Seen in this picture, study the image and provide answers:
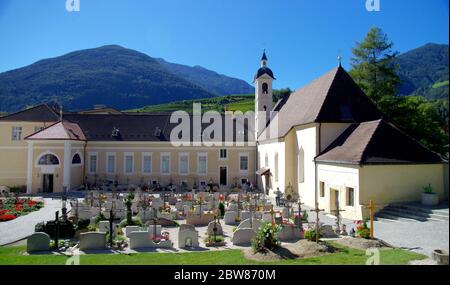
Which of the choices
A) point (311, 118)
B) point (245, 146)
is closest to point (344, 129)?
point (311, 118)

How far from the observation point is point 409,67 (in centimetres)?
10056

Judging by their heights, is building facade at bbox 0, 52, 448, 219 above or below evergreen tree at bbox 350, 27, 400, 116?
below

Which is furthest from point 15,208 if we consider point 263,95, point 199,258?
point 263,95

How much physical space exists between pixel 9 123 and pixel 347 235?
37693 mm

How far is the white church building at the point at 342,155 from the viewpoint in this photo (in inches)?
743

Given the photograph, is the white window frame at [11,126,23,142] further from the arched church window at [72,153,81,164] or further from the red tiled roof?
the arched church window at [72,153,81,164]

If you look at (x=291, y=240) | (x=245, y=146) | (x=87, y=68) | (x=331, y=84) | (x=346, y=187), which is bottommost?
(x=291, y=240)

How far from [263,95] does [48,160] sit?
80.0 ft

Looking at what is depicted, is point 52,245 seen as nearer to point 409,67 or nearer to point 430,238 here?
point 430,238

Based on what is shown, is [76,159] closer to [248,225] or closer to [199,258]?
[248,225]

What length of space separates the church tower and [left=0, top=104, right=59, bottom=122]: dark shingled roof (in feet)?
78.0

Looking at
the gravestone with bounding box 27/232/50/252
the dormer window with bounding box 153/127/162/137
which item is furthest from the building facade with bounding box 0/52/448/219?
the gravestone with bounding box 27/232/50/252

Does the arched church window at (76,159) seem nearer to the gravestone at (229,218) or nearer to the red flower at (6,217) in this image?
the red flower at (6,217)

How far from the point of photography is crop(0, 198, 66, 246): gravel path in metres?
16.8
